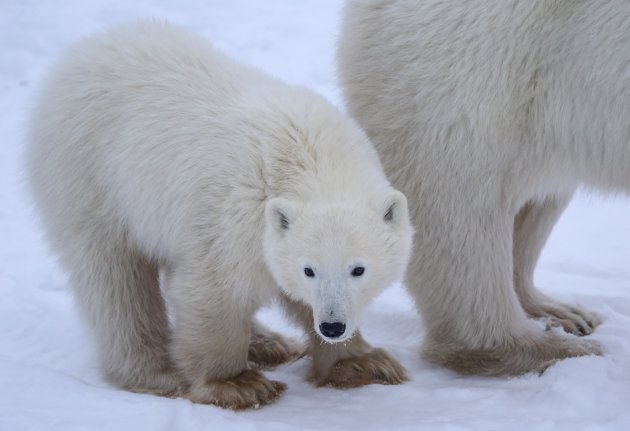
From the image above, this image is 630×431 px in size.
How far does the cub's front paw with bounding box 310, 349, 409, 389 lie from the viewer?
4293 millimetres

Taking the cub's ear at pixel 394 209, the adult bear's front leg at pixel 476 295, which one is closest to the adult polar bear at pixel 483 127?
the adult bear's front leg at pixel 476 295

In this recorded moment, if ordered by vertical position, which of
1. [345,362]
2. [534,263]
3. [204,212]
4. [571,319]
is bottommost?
[345,362]

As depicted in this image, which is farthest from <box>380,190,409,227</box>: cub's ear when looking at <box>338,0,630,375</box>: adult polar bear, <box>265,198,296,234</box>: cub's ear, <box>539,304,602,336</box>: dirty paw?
<box>539,304,602,336</box>: dirty paw

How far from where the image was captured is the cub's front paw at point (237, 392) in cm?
396

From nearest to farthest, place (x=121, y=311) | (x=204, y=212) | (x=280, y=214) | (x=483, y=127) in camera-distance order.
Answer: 1. (x=280, y=214)
2. (x=204, y=212)
3. (x=483, y=127)
4. (x=121, y=311)

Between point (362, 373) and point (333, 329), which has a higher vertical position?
point (333, 329)

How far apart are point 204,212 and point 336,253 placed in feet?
2.38

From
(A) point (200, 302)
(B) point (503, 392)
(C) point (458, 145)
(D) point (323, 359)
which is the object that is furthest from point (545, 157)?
(A) point (200, 302)

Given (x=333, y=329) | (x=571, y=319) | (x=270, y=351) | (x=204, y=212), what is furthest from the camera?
(x=571, y=319)

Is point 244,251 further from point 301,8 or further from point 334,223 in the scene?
point 301,8

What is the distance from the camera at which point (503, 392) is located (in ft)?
13.3

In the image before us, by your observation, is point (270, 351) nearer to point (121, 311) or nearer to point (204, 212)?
point (121, 311)

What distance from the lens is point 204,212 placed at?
3.85 metres

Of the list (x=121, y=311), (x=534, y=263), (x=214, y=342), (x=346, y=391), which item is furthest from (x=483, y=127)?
(x=121, y=311)
